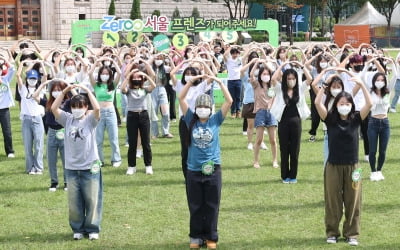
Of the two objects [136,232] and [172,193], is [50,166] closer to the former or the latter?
[172,193]

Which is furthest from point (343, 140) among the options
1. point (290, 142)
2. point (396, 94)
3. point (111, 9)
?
point (111, 9)

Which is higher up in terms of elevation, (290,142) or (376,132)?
(376,132)

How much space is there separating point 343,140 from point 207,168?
1611 millimetres

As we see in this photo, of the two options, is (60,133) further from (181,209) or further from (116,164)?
(116,164)

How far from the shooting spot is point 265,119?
43.0ft

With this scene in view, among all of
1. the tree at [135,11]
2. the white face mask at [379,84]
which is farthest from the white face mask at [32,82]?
the tree at [135,11]

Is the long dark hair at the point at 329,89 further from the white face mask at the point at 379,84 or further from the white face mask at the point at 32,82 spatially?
the white face mask at the point at 32,82

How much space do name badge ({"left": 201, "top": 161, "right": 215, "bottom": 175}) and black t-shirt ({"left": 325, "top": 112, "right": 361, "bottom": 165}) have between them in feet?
4.59

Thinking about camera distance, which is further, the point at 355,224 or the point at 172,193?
the point at 172,193

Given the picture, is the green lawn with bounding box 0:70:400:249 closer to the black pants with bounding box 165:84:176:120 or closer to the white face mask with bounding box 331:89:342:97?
the white face mask with bounding box 331:89:342:97

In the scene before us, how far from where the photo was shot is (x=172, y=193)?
11.6 meters

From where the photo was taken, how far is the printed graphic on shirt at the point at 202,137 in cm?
837

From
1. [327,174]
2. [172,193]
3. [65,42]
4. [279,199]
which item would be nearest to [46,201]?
[172,193]

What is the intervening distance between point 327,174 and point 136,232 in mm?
2504
